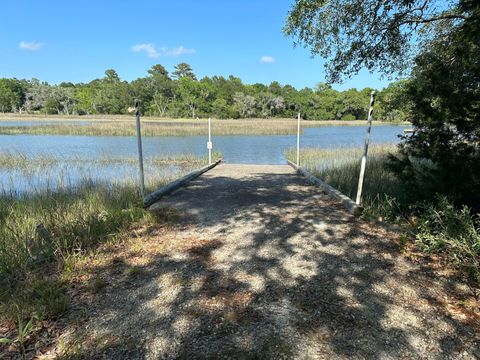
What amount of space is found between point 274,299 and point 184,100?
257 ft

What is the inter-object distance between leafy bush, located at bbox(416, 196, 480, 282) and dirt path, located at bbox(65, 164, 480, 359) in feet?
1.15

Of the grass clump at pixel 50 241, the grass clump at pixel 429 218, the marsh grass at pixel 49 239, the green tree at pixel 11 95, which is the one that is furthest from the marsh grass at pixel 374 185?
the green tree at pixel 11 95

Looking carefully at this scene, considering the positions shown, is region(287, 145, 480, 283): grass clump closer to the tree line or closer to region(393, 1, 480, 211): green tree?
region(393, 1, 480, 211): green tree

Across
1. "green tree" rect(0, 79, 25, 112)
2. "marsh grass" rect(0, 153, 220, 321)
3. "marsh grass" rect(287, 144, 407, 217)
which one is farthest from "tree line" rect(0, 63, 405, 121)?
"marsh grass" rect(0, 153, 220, 321)

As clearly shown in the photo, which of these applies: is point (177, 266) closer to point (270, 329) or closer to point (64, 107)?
point (270, 329)

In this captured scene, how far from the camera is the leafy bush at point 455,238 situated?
10.3 feet

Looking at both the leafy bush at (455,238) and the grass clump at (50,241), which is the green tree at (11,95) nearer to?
the grass clump at (50,241)

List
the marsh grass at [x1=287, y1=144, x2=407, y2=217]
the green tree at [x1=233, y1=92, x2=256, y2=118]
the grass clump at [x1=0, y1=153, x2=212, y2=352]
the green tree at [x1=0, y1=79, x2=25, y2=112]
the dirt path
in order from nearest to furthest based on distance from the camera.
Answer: the dirt path → the grass clump at [x1=0, y1=153, x2=212, y2=352] → the marsh grass at [x1=287, y1=144, x2=407, y2=217] → the green tree at [x1=233, y1=92, x2=256, y2=118] → the green tree at [x1=0, y1=79, x2=25, y2=112]

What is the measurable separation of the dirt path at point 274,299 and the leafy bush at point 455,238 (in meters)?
0.35

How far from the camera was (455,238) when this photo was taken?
3.47 m

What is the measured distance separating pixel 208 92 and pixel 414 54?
76.3 meters

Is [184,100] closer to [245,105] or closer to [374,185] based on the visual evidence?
[245,105]

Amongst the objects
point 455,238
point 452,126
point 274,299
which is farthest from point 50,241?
point 452,126

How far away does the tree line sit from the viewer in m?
78.2
